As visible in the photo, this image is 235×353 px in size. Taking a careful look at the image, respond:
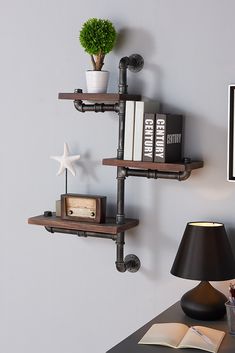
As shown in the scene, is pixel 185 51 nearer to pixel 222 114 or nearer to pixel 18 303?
pixel 222 114

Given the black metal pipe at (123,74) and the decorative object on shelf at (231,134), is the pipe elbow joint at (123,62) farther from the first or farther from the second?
the decorative object on shelf at (231,134)

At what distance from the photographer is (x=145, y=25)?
94.0 inches

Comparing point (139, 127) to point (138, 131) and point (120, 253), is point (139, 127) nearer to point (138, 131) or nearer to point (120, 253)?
point (138, 131)

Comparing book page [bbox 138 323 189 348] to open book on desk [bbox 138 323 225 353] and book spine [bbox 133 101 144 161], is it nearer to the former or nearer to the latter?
open book on desk [bbox 138 323 225 353]

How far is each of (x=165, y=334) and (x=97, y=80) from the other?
98cm

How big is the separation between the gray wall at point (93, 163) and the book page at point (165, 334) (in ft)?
1.31

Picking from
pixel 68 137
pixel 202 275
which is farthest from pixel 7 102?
pixel 202 275

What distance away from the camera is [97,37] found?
231 cm

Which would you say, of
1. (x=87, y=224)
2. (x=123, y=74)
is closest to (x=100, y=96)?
(x=123, y=74)

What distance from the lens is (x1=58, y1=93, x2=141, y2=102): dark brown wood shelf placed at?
7.52ft

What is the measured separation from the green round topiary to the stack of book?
0.23 m

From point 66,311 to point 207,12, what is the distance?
1.34 metres

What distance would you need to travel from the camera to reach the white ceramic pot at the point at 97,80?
2.36 meters

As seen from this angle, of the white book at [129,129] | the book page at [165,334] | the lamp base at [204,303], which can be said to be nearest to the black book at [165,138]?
the white book at [129,129]
